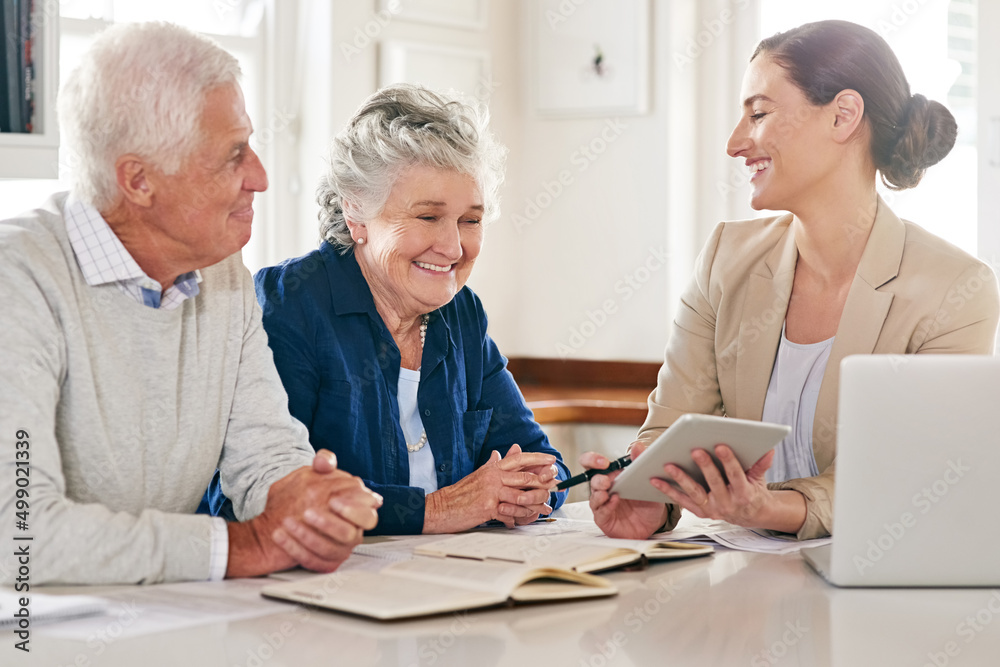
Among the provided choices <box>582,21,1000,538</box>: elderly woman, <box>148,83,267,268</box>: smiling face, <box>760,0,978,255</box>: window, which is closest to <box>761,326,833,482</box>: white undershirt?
<box>582,21,1000,538</box>: elderly woman

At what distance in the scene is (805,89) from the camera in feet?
6.49

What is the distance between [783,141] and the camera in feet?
6.54

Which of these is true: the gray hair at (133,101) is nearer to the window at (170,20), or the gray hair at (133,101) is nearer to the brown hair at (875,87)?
the brown hair at (875,87)

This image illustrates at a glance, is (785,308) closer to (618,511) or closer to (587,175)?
(618,511)

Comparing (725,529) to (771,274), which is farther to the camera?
(771,274)

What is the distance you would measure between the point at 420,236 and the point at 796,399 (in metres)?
0.73

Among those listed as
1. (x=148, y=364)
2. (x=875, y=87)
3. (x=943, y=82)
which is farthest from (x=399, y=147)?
(x=943, y=82)

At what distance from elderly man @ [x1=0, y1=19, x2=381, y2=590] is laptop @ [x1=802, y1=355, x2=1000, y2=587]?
61cm

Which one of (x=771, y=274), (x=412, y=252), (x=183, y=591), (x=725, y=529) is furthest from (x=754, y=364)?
(x=183, y=591)

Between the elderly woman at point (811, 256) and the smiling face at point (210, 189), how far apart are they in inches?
32.1

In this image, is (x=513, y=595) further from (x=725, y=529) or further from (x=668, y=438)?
(x=725, y=529)

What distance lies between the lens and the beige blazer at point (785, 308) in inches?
A: 70.7

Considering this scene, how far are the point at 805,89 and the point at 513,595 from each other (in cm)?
118

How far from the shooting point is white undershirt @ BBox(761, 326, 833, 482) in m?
1.92
